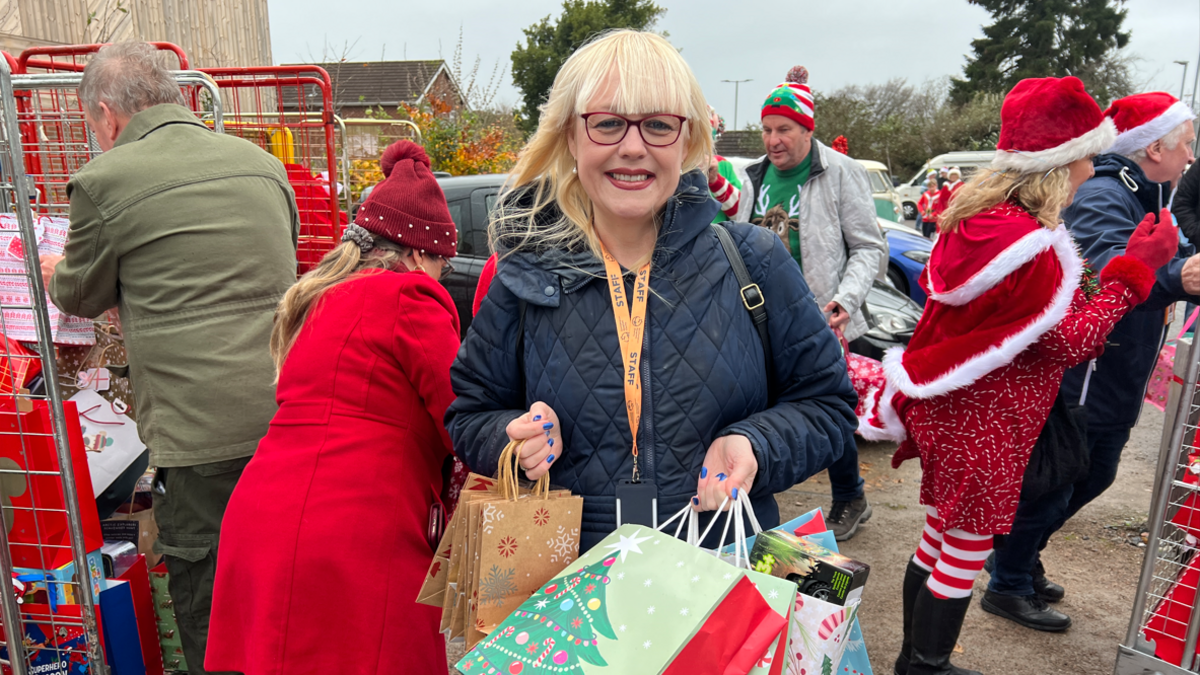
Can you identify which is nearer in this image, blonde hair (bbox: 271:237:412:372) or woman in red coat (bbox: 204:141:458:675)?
woman in red coat (bbox: 204:141:458:675)

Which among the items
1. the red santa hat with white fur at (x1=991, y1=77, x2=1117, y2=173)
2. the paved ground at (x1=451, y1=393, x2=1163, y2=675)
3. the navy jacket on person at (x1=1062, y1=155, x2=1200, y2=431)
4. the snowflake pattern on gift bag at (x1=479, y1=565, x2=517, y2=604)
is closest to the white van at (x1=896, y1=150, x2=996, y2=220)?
the paved ground at (x1=451, y1=393, x2=1163, y2=675)

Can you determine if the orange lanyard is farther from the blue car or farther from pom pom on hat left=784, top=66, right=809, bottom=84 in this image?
the blue car

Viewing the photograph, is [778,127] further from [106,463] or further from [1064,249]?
[106,463]

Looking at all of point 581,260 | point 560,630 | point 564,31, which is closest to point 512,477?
point 560,630

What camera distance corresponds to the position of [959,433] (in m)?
2.50

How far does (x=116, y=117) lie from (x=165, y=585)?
1690 mm

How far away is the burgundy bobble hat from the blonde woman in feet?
1.70

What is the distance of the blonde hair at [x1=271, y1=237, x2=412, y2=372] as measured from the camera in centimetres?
203

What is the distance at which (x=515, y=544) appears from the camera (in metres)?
1.42

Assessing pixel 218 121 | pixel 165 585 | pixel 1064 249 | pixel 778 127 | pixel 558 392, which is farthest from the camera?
pixel 778 127

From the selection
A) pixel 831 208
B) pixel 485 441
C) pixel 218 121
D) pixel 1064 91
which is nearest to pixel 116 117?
pixel 218 121

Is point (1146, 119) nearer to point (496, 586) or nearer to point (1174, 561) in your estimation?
point (1174, 561)

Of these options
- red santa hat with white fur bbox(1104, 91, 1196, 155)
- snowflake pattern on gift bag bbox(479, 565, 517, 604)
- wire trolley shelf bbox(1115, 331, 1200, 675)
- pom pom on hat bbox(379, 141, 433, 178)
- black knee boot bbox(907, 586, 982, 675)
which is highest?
red santa hat with white fur bbox(1104, 91, 1196, 155)

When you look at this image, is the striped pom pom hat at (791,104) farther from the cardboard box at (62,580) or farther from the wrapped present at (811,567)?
the cardboard box at (62,580)
